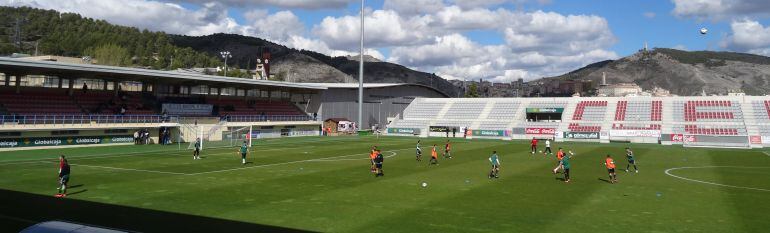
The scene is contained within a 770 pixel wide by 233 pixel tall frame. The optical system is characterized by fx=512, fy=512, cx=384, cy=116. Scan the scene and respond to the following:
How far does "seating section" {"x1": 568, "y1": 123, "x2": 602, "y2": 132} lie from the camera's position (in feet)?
256

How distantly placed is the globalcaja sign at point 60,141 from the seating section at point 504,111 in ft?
194

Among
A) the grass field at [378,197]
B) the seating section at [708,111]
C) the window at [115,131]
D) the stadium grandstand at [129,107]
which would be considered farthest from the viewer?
Answer: the seating section at [708,111]

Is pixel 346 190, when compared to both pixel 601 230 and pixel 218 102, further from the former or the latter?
pixel 218 102

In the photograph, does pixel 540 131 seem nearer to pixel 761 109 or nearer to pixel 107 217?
pixel 761 109

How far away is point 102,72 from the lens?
2023 inches

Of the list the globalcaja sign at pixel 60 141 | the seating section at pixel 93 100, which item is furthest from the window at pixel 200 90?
the globalcaja sign at pixel 60 141

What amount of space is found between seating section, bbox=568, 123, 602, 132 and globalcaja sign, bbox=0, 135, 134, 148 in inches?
2431

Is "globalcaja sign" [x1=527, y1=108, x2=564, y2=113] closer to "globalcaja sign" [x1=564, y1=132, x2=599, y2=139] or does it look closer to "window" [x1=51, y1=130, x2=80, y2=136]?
"globalcaja sign" [x1=564, y1=132, x2=599, y2=139]

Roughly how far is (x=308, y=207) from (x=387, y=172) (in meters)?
12.4

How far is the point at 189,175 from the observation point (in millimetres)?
28609

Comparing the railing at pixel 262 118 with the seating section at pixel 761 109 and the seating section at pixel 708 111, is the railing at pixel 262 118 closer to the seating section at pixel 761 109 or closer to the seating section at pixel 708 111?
the seating section at pixel 708 111

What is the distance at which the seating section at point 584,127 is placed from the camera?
78.1m

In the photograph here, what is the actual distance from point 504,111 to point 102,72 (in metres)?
64.0

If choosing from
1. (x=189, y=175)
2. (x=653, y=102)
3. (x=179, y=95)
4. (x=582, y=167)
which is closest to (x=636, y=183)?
(x=582, y=167)
